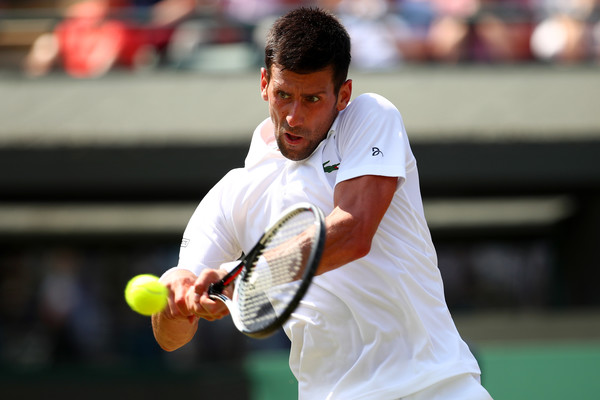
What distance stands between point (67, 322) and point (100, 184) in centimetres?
254

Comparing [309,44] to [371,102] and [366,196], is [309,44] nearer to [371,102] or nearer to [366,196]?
[371,102]

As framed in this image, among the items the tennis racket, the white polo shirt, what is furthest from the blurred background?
the tennis racket

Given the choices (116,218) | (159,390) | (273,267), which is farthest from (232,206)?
(116,218)

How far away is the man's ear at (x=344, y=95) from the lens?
3.01m

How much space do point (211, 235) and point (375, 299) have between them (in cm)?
71

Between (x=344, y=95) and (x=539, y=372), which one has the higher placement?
(x=344, y=95)

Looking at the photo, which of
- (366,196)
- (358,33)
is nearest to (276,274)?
(366,196)

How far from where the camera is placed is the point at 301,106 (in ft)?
9.51

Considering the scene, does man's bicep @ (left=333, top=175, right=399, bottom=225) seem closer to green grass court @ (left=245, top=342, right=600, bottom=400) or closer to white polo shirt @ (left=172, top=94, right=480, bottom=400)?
white polo shirt @ (left=172, top=94, right=480, bottom=400)

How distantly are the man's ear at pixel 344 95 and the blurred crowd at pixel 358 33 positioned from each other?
18.3 feet

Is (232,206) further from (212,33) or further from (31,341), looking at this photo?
(31,341)

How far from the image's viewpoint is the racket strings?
103 inches

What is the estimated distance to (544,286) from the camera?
37.7 feet

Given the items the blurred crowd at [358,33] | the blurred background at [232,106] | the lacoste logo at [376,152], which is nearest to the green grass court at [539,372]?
the blurred background at [232,106]
